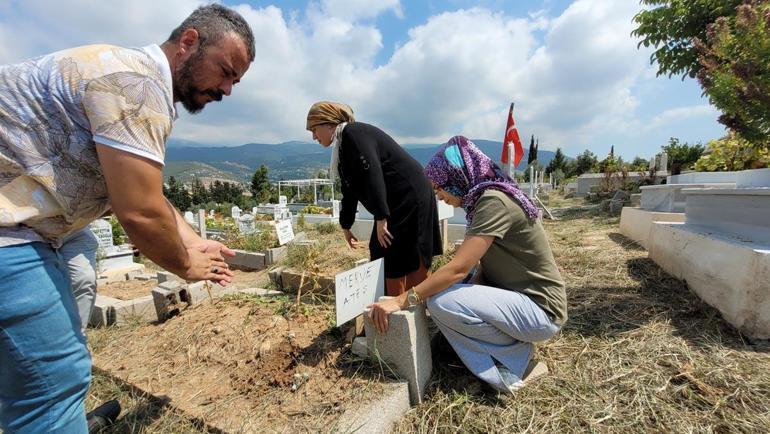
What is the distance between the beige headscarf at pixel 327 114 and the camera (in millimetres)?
2316

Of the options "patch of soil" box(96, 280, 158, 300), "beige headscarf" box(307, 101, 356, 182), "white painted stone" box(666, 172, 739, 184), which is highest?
"beige headscarf" box(307, 101, 356, 182)

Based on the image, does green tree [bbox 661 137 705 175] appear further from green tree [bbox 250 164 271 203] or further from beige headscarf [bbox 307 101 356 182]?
green tree [bbox 250 164 271 203]

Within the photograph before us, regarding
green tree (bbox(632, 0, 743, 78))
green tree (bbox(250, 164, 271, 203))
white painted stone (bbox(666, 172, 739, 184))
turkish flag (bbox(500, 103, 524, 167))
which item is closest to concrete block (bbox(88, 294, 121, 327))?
turkish flag (bbox(500, 103, 524, 167))

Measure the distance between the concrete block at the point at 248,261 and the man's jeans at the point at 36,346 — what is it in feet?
16.1

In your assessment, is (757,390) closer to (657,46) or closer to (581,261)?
(581,261)

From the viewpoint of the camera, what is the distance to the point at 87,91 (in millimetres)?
968

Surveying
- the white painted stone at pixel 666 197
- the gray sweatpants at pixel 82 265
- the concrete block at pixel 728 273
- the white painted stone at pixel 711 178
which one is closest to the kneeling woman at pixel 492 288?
the concrete block at pixel 728 273

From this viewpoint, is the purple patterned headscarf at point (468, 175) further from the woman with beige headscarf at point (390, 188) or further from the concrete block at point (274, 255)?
the concrete block at point (274, 255)

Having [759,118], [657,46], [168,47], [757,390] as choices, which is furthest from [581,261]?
[657,46]

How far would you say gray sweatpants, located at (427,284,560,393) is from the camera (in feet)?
5.92

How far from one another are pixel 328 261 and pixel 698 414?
4141 mm

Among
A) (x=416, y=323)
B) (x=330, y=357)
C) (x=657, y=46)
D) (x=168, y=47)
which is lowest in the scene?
(x=330, y=357)

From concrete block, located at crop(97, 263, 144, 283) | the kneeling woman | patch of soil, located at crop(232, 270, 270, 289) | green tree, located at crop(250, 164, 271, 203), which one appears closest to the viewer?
the kneeling woman

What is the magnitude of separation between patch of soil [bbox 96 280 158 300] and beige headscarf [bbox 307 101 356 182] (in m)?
3.59
